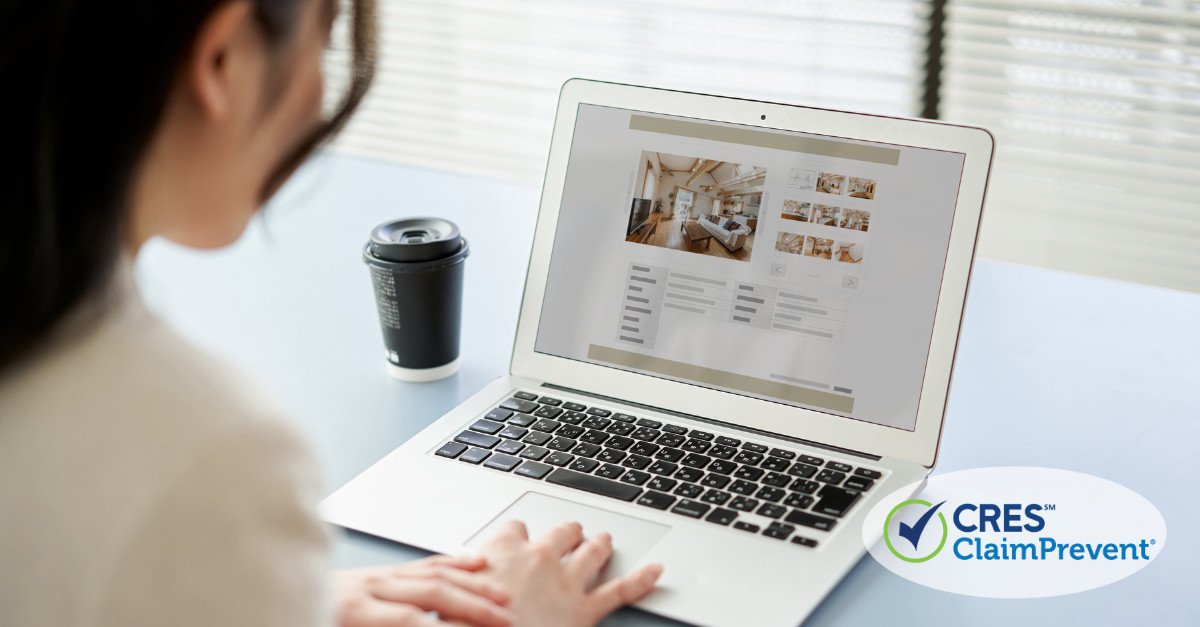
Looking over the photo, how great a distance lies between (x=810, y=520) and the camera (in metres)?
0.82

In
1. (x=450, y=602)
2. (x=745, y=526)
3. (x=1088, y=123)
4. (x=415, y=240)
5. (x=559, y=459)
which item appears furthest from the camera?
(x=1088, y=123)

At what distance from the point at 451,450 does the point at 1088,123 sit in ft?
6.31

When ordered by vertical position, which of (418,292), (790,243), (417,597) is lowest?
(417,597)

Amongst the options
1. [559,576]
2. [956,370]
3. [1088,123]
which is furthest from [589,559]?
[1088,123]

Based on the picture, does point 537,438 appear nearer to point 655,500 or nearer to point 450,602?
point 655,500

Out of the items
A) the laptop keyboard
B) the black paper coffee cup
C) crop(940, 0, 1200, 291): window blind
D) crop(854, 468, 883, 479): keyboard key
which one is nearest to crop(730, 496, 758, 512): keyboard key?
the laptop keyboard

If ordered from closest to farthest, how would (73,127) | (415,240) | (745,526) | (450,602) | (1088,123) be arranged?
1. (73,127)
2. (450,602)
3. (745,526)
4. (415,240)
5. (1088,123)

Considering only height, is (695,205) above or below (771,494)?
above

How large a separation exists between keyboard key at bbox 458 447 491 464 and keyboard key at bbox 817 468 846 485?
0.90 ft

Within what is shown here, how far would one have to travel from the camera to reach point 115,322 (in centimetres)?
51

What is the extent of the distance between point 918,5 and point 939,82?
18cm

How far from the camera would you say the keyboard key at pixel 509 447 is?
0.93 meters

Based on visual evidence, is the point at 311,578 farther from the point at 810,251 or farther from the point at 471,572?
the point at 810,251

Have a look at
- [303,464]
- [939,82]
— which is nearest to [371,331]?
[303,464]
